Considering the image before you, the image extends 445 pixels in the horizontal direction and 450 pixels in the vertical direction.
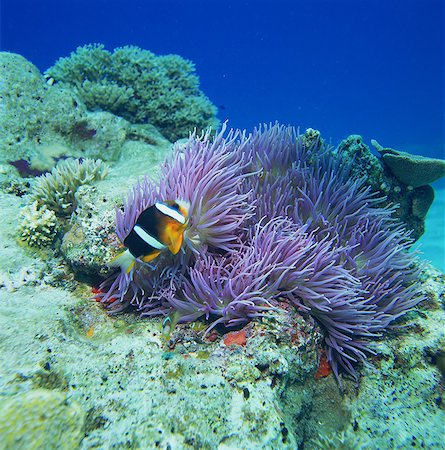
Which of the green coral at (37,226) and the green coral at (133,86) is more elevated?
the green coral at (133,86)

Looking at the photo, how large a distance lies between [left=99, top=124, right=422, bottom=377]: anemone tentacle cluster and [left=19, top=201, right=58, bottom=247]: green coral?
1019 mm

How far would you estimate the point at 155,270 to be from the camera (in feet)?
9.05

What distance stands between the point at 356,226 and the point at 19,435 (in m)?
2.85

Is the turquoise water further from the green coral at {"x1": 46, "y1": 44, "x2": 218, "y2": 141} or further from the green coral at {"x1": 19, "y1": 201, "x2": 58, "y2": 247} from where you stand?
the green coral at {"x1": 19, "y1": 201, "x2": 58, "y2": 247}

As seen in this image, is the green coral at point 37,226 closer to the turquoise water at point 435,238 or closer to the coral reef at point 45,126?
the coral reef at point 45,126

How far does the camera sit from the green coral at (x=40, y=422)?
1.66m

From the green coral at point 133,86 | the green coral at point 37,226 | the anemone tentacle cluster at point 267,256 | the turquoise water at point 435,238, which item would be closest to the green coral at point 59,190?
the green coral at point 37,226

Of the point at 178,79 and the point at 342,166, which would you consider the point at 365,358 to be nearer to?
the point at 342,166

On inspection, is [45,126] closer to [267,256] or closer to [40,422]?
[267,256]

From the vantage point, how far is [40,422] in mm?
1741

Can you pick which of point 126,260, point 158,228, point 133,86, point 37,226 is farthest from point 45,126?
point 158,228

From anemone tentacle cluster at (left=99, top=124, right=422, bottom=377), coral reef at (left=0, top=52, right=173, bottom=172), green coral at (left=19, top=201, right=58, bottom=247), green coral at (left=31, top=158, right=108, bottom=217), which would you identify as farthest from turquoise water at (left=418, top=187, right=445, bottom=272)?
green coral at (left=19, top=201, right=58, bottom=247)

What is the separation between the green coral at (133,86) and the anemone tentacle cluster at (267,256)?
11.7 ft

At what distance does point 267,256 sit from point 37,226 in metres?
2.34
